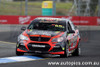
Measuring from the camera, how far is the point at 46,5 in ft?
140

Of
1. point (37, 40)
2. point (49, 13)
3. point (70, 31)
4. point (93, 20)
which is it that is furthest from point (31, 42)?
point (49, 13)

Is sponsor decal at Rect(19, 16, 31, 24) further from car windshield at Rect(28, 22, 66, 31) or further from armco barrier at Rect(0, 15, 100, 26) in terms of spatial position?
car windshield at Rect(28, 22, 66, 31)

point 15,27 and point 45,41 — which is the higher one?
point 45,41

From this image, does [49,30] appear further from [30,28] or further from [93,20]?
[93,20]

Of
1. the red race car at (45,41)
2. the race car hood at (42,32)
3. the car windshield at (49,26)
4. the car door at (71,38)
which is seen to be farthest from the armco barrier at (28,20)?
the race car hood at (42,32)

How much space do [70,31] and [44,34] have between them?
141 centimetres

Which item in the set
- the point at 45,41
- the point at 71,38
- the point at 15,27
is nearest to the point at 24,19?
the point at 15,27

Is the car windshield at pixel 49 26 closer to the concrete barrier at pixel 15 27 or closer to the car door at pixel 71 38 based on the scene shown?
the car door at pixel 71 38

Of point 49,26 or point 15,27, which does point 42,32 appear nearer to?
point 49,26

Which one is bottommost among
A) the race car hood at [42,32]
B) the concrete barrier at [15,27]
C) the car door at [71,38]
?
the concrete barrier at [15,27]

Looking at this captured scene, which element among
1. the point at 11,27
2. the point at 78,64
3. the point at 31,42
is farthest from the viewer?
the point at 11,27

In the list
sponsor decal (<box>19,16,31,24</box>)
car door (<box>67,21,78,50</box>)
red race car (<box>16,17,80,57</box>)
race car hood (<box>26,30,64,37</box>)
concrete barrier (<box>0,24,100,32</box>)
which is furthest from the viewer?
sponsor decal (<box>19,16,31,24</box>)

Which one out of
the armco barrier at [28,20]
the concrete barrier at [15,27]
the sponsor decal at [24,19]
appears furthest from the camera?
the sponsor decal at [24,19]

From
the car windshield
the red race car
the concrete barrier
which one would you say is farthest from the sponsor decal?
the red race car
